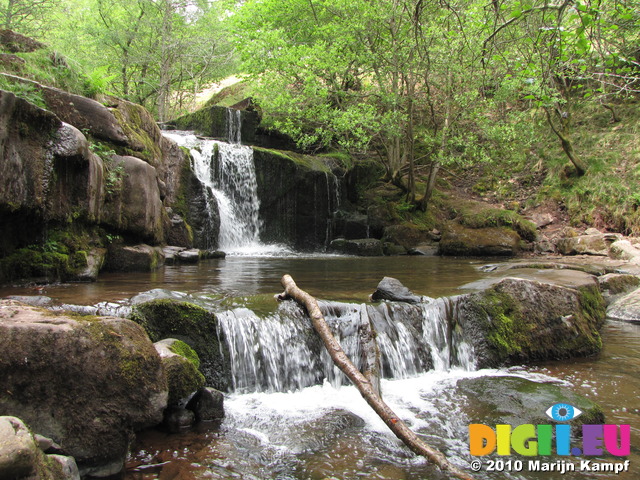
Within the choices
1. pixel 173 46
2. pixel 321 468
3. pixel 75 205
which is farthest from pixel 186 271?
pixel 173 46

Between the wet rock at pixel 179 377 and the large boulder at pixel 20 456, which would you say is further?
the wet rock at pixel 179 377

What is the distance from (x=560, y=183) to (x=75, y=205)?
16.7 meters

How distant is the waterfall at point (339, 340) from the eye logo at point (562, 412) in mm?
1777

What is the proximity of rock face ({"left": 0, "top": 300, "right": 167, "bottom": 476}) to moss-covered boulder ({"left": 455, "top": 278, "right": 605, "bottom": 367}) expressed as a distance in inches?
173

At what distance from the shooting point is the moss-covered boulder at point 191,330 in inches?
185

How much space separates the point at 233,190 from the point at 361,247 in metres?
5.15

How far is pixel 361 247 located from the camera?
1520 centimetres

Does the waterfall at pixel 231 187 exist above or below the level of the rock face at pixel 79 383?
above

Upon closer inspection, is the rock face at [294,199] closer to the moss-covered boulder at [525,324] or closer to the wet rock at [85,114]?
the wet rock at [85,114]

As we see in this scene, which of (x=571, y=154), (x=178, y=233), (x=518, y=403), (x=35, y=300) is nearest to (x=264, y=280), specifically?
(x=35, y=300)

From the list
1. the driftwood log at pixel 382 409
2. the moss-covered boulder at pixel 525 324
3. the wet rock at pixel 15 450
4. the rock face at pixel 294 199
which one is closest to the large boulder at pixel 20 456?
the wet rock at pixel 15 450

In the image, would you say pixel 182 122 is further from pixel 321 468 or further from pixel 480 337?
pixel 321 468

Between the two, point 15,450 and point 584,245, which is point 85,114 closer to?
point 15,450

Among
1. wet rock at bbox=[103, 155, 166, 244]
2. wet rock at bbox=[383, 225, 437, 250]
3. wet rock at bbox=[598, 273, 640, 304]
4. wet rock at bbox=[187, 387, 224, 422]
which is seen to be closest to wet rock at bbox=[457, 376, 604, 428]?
wet rock at bbox=[187, 387, 224, 422]
